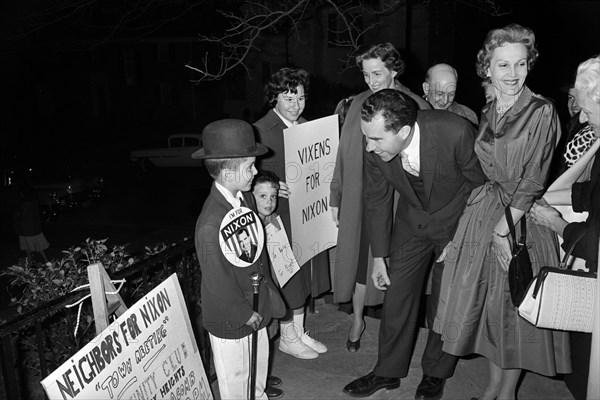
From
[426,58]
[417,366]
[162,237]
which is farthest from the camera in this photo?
[426,58]

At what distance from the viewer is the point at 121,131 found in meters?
34.3

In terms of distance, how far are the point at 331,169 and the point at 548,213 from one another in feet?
5.83

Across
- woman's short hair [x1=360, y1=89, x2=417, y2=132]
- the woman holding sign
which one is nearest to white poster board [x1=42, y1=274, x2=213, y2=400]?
the woman holding sign

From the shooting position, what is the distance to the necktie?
11.2ft

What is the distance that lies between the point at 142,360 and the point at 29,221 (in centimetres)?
764

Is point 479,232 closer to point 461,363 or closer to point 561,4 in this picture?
point 461,363

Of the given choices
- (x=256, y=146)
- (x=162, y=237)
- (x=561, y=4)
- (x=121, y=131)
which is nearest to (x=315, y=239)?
(x=256, y=146)

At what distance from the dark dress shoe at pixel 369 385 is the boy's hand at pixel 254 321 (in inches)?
44.0

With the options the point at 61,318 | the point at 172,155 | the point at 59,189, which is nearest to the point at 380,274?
the point at 61,318

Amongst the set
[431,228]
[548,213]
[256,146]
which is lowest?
[431,228]

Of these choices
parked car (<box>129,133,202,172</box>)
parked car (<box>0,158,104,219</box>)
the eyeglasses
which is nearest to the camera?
the eyeglasses

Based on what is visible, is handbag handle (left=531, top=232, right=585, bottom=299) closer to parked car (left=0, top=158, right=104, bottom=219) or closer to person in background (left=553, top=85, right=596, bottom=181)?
person in background (left=553, top=85, right=596, bottom=181)

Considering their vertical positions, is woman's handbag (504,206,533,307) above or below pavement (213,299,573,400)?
above

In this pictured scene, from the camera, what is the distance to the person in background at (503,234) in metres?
2.95
